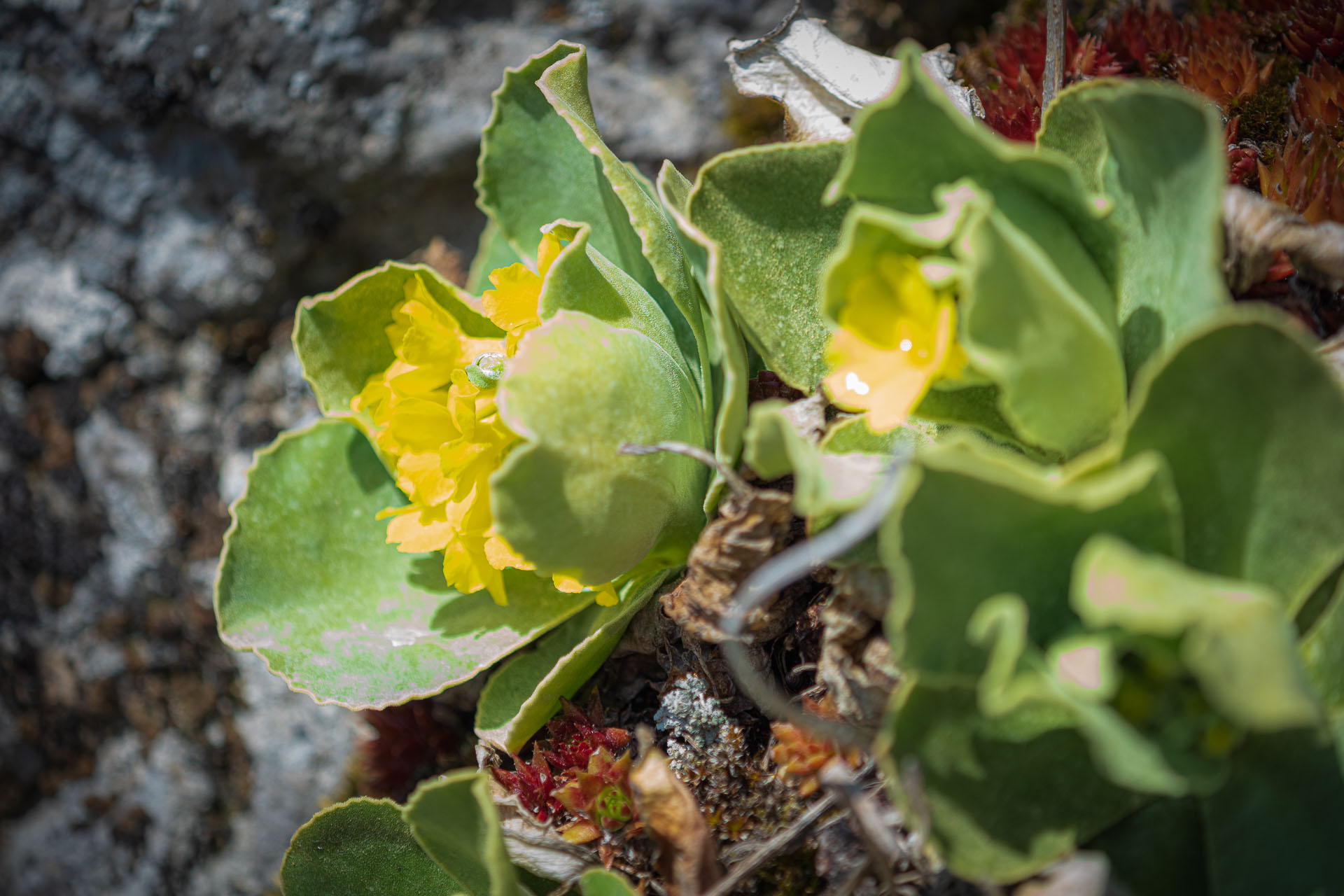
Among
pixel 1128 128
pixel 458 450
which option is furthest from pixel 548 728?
pixel 1128 128

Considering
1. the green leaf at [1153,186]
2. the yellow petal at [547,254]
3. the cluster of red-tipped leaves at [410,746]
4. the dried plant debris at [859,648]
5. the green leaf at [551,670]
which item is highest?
the green leaf at [1153,186]

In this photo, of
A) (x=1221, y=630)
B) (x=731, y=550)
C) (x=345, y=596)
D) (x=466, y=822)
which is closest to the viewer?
(x=1221, y=630)

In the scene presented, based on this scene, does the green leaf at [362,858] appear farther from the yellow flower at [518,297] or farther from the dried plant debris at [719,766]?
the yellow flower at [518,297]

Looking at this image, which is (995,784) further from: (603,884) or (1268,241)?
(1268,241)

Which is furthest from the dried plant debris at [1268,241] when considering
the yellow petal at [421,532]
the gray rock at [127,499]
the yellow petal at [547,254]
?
the gray rock at [127,499]

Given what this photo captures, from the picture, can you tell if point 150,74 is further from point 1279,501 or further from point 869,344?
point 1279,501

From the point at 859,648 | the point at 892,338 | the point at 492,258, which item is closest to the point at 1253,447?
the point at 892,338
